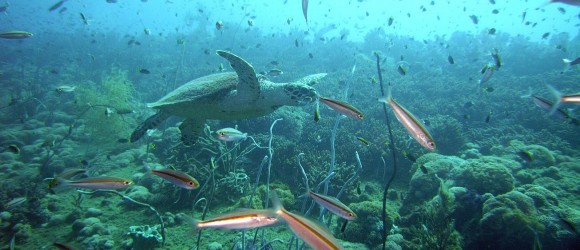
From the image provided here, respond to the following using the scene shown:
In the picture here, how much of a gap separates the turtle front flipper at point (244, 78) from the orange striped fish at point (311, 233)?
377cm

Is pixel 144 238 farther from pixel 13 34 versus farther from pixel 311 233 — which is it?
pixel 13 34

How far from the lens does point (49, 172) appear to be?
857cm

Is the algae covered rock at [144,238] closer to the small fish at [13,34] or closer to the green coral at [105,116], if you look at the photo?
the small fish at [13,34]

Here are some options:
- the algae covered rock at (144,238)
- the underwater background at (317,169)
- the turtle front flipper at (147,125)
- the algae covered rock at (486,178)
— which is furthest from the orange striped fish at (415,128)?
the turtle front flipper at (147,125)

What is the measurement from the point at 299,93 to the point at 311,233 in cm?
415

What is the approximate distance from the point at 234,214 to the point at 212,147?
643 centimetres

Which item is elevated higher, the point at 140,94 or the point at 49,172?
the point at 140,94

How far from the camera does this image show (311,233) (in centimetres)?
182

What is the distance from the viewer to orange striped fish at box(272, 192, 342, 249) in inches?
70.0

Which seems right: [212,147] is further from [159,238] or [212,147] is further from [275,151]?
[159,238]

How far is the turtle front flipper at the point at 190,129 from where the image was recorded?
7000mm

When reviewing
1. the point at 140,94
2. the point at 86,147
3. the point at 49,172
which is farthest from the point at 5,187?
the point at 140,94

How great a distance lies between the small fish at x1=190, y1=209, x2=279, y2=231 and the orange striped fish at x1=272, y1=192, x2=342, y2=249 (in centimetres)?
21

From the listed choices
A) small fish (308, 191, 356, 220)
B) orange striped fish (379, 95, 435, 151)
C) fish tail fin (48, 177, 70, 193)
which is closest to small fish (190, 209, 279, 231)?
small fish (308, 191, 356, 220)
